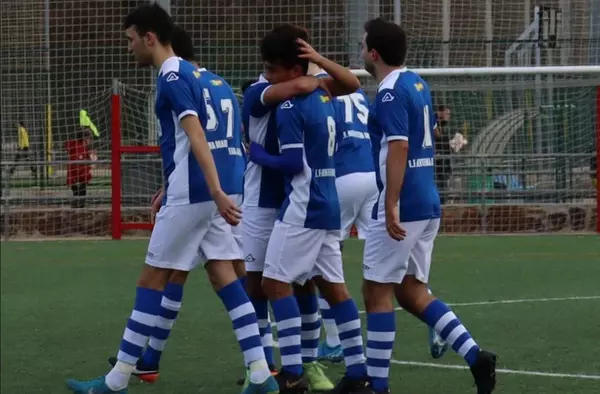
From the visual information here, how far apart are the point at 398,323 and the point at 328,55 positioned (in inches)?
358

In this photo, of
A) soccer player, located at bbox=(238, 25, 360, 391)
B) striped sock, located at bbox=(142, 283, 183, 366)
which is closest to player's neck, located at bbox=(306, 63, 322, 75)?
soccer player, located at bbox=(238, 25, 360, 391)

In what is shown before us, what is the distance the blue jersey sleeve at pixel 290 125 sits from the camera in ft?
21.0

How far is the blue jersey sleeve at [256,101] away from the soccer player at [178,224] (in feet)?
1.03

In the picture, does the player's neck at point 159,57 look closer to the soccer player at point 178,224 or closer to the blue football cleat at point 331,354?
the soccer player at point 178,224

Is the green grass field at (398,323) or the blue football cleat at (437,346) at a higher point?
the blue football cleat at (437,346)

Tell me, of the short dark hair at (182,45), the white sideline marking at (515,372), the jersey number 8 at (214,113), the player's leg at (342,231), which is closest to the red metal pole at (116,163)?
the player's leg at (342,231)

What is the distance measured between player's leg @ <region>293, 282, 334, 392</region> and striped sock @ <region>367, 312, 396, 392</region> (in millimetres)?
636

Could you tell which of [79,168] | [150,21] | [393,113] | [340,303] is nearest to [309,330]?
[340,303]

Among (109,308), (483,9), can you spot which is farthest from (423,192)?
(483,9)

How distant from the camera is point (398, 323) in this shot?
30.3ft

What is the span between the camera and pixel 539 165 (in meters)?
19.0

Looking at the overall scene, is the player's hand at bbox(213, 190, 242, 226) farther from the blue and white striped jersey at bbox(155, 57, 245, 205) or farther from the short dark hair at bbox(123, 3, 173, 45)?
the short dark hair at bbox(123, 3, 173, 45)

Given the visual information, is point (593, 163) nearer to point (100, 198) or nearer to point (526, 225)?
point (526, 225)

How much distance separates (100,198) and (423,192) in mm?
13119
